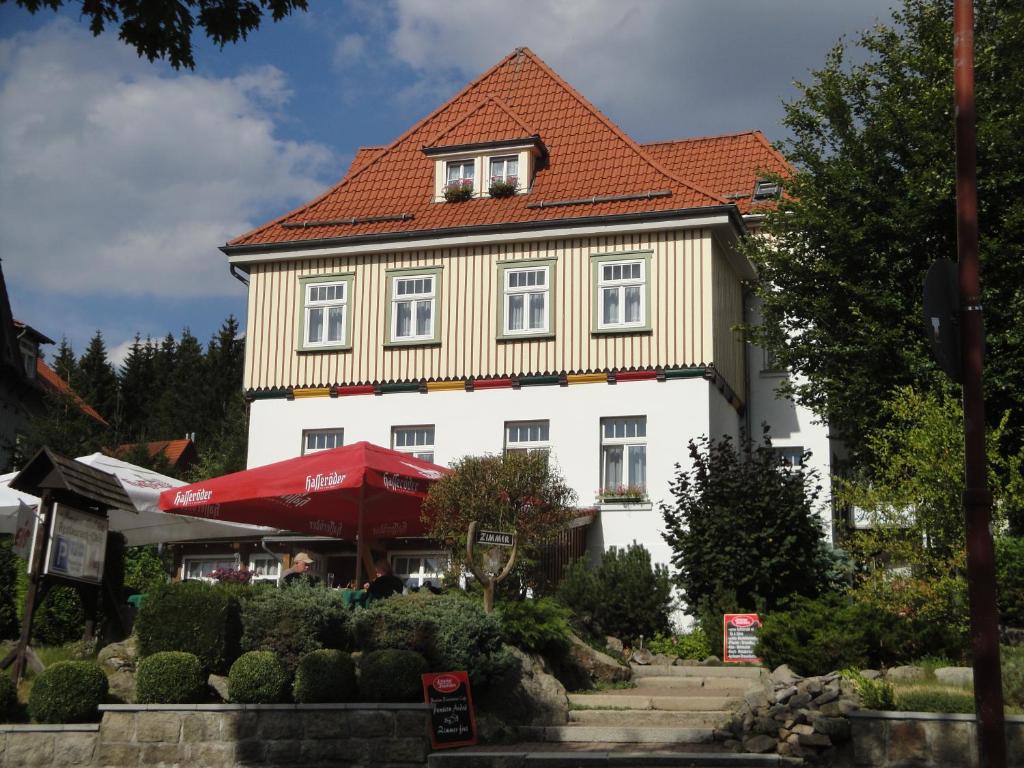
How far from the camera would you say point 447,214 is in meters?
28.0

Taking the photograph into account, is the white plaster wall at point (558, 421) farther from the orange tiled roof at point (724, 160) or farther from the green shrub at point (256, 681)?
the green shrub at point (256, 681)

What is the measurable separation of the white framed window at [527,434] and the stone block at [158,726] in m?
13.4

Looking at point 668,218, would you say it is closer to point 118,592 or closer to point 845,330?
point 845,330

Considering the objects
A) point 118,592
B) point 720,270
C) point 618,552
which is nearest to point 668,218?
point 720,270

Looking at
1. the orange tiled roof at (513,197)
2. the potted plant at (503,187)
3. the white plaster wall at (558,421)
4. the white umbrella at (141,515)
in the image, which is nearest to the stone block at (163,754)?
the white umbrella at (141,515)

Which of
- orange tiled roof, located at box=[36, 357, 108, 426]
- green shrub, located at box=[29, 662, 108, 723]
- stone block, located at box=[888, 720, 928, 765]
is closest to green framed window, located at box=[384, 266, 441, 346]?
green shrub, located at box=[29, 662, 108, 723]

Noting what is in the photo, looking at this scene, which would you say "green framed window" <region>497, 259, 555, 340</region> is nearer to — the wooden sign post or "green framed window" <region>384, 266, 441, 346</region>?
"green framed window" <region>384, 266, 441, 346</region>

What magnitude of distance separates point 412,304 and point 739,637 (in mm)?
11227

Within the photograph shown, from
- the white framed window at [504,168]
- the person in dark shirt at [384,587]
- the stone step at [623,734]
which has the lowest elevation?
the stone step at [623,734]

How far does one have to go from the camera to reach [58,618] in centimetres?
1730

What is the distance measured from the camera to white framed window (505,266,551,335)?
26.6 meters

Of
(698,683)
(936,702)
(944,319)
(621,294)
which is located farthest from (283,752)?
(621,294)

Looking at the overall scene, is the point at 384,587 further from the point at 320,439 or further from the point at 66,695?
the point at 320,439

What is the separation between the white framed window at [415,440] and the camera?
26766 millimetres
